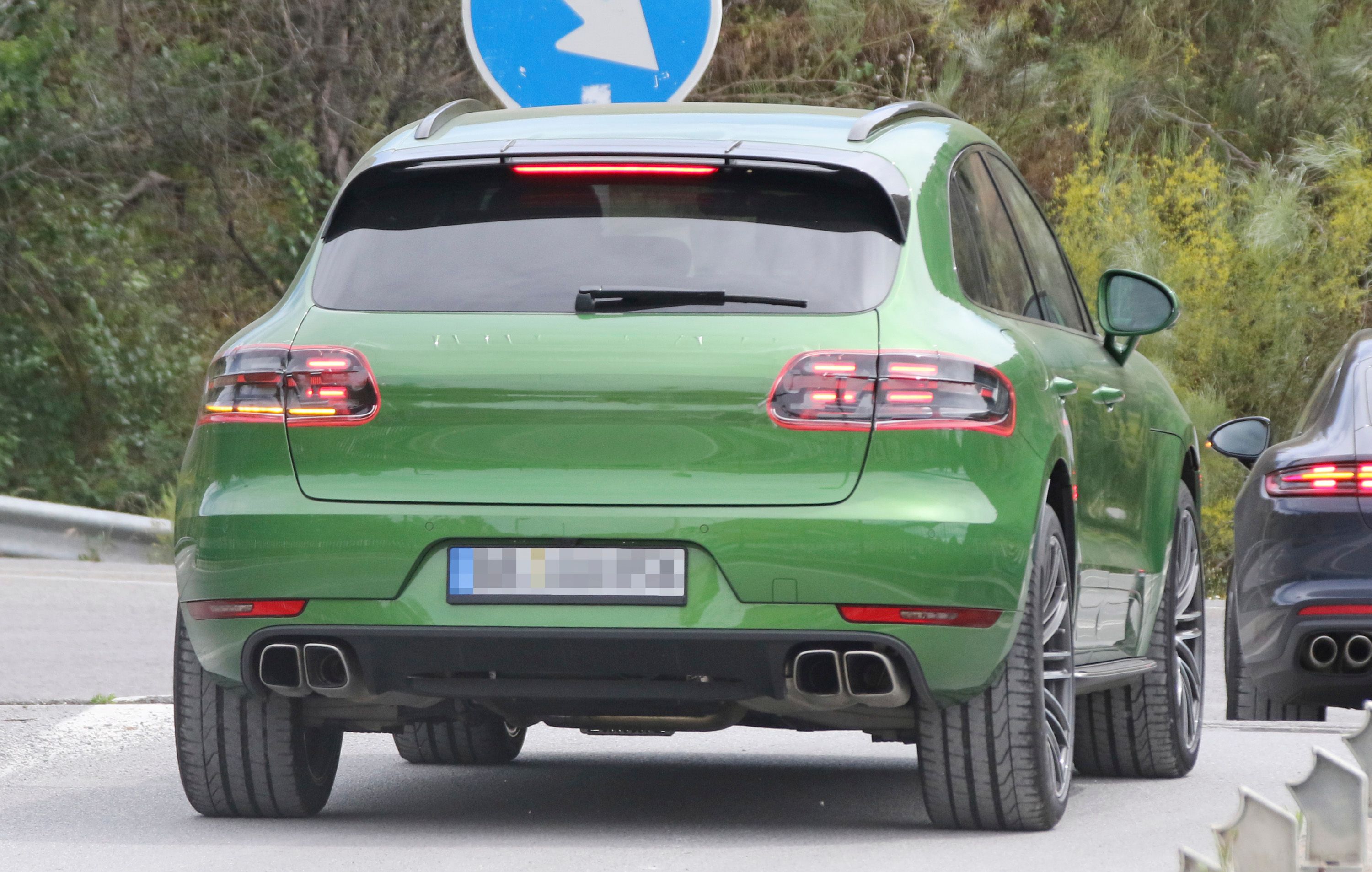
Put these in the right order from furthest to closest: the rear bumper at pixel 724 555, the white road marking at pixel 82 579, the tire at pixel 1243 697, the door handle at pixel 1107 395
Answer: the white road marking at pixel 82 579 < the tire at pixel 1243 697 < the door handle at pixel 1107 395 < the rear bumper at pixel 724 555

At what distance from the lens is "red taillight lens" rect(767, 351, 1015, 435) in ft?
15.3

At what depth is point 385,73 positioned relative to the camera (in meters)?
18.4

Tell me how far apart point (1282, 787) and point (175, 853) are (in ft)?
9.66

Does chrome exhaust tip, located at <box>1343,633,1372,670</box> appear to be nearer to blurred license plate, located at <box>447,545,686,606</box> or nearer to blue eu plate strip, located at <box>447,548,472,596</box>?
blurred license plate, located at <box>447,545,686,606</box>

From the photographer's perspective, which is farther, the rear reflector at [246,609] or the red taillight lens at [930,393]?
the rear reflector at [246,609]

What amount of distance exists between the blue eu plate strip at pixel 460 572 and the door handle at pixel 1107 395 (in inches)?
73.1

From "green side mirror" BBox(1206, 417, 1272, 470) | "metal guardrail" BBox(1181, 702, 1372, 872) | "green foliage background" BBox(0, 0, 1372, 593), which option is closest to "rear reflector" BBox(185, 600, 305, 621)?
"metal guardrail" BBox(1181, 702, 1372, 872)

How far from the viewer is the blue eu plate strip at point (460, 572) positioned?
15.4ft

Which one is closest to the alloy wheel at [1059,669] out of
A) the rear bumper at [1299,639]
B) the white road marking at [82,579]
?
the rear bumper at [1299,639]

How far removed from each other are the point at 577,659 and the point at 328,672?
58cm

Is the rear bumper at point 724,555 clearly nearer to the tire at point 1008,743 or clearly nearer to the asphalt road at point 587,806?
the tire at point 1008,743

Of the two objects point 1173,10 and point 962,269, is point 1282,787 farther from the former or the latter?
point 1173,10

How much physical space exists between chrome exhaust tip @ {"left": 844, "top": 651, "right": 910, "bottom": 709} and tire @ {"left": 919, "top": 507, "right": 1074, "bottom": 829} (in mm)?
196

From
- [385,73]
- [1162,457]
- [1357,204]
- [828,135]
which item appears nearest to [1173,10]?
[1357,204]
